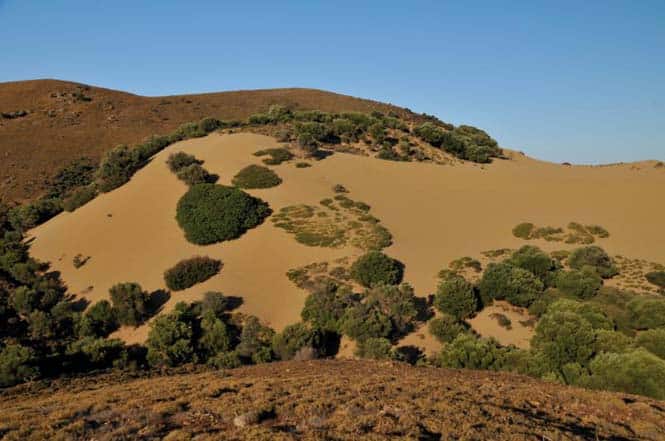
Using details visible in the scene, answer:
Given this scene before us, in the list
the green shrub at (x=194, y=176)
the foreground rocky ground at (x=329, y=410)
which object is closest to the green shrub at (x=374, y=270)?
the foreground rocky ground at (x=329, y=410)

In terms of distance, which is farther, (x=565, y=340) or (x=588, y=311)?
(x=588, y=311)

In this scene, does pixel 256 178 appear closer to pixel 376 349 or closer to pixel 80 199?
pixel 80 199

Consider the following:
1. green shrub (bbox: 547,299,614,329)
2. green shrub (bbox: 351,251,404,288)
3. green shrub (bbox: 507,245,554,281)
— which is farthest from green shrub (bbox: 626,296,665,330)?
green shrub (bbox: 351,251,404,288)

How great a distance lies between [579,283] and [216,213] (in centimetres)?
1993

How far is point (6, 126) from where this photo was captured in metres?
57.0

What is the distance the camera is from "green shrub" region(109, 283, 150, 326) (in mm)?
19766

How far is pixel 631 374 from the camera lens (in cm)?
1229

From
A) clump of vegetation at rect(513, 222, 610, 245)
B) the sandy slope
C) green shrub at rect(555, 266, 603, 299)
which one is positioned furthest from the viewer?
clump of vegetation at rect(513, 222, 610, 245)

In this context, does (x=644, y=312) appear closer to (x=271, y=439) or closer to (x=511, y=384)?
(x=511, y=384)

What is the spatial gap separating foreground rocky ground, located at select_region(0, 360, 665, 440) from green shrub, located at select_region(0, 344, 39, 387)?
1107 millimetres

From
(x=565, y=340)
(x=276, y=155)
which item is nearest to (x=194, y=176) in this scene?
(x=276, y=155)

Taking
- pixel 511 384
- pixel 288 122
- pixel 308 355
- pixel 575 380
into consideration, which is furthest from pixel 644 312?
pixel 288 122

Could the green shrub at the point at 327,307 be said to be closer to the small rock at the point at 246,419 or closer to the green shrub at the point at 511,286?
the green shrub at the point at 511,286

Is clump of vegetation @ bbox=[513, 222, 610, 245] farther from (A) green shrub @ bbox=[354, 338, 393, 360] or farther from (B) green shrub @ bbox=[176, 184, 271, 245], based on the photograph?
(B) green shrub @ bbox=[176, 184, 271, 245]
